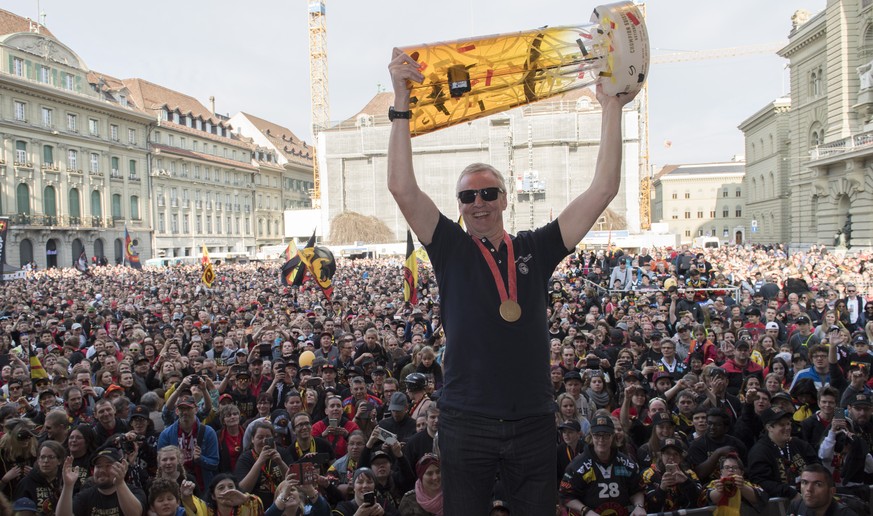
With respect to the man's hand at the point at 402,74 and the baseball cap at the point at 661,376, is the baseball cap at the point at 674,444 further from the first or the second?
the man's hand at the point at 402,74

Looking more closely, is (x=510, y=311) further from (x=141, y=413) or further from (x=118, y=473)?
(x=141, y=413)

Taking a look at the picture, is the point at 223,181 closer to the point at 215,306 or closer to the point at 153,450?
the point at 215,306

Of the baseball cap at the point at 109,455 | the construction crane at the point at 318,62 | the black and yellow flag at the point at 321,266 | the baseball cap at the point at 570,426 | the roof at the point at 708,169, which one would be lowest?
the baseball cap at the point at 570,426

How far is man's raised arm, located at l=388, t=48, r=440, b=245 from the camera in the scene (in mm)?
2604

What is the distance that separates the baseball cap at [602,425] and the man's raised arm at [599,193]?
116 inches

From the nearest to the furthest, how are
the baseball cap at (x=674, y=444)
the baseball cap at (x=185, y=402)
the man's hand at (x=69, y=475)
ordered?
the man's hand at (x=69, y=475) → the baseball cap at (x=674, y=444) → the baseball cap at (x=185, y=402)

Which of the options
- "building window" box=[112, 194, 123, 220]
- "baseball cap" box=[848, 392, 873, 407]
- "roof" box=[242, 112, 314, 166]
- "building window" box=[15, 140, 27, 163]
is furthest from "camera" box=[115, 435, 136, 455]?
"roof" box=[242, 112, 314, 166]

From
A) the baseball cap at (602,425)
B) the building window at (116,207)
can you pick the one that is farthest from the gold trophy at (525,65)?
the building window at (116,207)

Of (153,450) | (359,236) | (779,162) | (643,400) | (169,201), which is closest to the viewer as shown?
(153,450)

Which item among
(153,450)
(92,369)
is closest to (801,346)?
(153,450)

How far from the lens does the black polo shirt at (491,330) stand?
2.54 metres

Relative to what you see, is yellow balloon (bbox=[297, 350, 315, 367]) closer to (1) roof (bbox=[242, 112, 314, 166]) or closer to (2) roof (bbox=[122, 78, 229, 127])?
(2) roof (bbox=[122, 78, 229, 127])

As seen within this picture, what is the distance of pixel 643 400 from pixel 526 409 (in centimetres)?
502

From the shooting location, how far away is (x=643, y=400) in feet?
23.4
